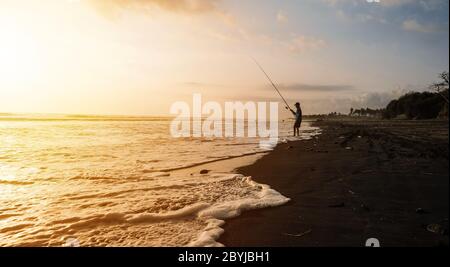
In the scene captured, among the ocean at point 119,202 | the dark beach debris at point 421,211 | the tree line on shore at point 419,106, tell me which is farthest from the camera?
the tree line on shore at point 419,106

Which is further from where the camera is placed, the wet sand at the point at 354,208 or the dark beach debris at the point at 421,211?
the dark beach debris at the point at 421,211

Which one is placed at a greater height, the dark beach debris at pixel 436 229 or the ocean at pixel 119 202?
the dark beach debris at pixel 436 229

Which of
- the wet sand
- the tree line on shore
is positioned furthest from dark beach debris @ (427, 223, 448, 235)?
the tree line on shore

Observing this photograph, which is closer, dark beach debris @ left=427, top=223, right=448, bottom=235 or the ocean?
dark beach debris @ left=427, top=223, right=448, bottom=235

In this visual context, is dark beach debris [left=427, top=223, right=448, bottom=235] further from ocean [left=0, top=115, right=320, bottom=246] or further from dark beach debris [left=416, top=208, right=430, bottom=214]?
ocean [left=0, top=115, right=320, bottom=246]

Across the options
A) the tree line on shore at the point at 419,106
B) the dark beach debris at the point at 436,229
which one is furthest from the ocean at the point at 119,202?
the tree line on shore at the point at 419,106

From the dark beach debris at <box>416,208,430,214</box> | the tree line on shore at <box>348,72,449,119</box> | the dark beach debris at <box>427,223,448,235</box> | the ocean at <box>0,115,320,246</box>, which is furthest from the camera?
the tree line on shore at <box>348,72,449,119</box>

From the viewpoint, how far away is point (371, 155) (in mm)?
9992

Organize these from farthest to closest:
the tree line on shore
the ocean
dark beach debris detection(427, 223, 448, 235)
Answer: the tree line on shore, the ocean, dark beach debris detection(427, 223, 448, 235)

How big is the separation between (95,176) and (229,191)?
150 inches

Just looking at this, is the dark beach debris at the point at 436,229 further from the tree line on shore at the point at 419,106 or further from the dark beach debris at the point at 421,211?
the tree line on shore at the point at 419,106
